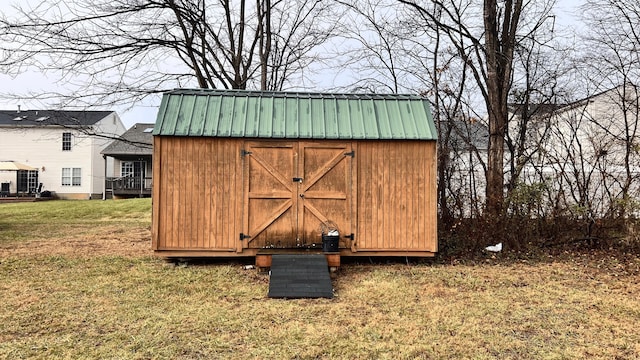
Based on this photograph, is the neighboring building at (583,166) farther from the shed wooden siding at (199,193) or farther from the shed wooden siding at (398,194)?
the shed wooden siding at (199,193)

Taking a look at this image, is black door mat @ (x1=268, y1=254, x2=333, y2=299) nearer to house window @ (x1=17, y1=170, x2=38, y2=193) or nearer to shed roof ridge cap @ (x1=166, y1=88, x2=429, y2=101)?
shed roof ridge cap @ (x1=166, y1=88, x2=429, y2=101)

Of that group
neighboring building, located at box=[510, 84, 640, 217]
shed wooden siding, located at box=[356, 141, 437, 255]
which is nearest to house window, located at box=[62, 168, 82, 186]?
shed wooden siding, located at box=[356, 141, 437, 255]

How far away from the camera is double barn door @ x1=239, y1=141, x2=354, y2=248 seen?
6.98 metres

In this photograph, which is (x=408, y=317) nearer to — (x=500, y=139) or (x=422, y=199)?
(x=422, y=199)

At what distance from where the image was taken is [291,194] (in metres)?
7.02

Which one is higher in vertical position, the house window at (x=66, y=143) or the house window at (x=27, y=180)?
A: the house window at (x=66, y=143)

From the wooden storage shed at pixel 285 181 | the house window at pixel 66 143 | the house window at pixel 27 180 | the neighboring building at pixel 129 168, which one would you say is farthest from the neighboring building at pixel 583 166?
the house window at pixel 27 180

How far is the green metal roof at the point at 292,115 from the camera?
22.9 feet

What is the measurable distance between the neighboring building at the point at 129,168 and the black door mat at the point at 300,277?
18241mm

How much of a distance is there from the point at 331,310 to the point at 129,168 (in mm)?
23061

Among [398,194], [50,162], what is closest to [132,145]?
[50,162]

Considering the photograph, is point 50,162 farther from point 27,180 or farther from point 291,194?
point 291,194

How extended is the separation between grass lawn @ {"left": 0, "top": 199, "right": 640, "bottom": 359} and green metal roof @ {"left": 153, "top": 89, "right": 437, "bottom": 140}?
2.19m

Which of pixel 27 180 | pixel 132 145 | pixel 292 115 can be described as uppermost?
pixel 132 145
